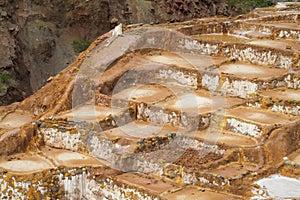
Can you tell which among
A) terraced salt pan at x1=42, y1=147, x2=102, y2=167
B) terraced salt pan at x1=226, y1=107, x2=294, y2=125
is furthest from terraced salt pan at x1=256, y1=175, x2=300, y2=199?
terraced salt pan at x1=42, y1=147, x2=102, y2=167

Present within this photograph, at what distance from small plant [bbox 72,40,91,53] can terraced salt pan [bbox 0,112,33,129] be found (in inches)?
999

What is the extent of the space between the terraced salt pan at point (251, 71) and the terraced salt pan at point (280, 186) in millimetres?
5351

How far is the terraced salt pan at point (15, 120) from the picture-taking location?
19.9m

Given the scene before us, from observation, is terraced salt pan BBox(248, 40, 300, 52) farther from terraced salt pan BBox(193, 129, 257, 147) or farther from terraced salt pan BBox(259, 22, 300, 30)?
terraced salt pan BBox(193, 129, 257, 147)

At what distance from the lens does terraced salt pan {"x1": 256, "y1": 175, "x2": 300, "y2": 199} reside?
14.1 metres

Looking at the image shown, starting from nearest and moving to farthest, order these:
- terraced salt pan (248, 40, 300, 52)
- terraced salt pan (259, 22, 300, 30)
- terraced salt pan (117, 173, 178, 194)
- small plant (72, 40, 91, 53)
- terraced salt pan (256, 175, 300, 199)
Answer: terraced salt pan (256, 175, 300, 199), terraced salt pan (117, 173, 178, 194), terraced salt pan (248, 40, 300, 52), terraced salt pan (259, 22, 300, 30), small plant (72, 40, 91, 53)

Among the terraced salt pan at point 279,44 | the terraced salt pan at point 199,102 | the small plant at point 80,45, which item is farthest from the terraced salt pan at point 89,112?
the small plant at point 80,45

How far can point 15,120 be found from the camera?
67.1ft

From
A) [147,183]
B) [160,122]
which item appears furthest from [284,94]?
[147,183]

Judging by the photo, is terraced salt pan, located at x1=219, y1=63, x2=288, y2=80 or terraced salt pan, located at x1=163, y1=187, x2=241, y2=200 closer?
terraced salt pan, located at x1=163, y1=187, x2=241, y2=200

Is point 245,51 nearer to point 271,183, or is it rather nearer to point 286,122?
point 286,122

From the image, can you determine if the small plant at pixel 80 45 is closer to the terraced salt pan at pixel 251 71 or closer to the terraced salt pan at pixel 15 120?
the terraced salt pan at pixel 15 120

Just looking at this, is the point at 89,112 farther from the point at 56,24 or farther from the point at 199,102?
the point at 56,24

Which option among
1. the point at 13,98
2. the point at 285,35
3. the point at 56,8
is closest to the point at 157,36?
the point at 285,35
